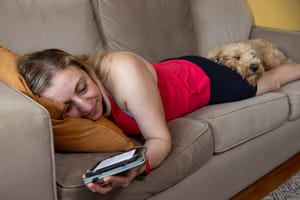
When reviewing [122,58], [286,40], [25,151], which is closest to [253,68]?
[286,40]

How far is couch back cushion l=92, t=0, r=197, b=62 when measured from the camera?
2137 millimetres

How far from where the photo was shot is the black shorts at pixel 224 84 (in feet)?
6.20

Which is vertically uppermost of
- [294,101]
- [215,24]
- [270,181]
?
[215,24]

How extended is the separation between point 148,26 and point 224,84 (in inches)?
23.3

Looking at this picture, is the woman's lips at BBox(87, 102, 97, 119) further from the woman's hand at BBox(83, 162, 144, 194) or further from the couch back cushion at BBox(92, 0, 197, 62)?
the couch back cushion at BBox(92, 0, 197, 62)

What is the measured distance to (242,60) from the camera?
209 centimetres

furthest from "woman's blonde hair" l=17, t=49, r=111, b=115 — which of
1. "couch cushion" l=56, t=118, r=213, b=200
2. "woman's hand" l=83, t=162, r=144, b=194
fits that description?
"woman's hand" l=83, t=162, r=144, b=194

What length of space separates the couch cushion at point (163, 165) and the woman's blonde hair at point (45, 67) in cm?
23

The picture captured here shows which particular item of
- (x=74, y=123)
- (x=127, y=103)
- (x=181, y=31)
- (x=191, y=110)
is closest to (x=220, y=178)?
(x=191, y=110)

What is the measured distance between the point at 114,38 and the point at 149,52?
0.21m

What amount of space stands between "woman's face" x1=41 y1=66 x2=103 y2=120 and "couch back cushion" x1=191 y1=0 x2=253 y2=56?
54.3 inches

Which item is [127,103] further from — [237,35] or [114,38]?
[237,35]

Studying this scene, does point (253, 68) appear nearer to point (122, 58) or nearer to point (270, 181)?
point (270, 181)

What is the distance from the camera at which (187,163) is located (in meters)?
1.42
